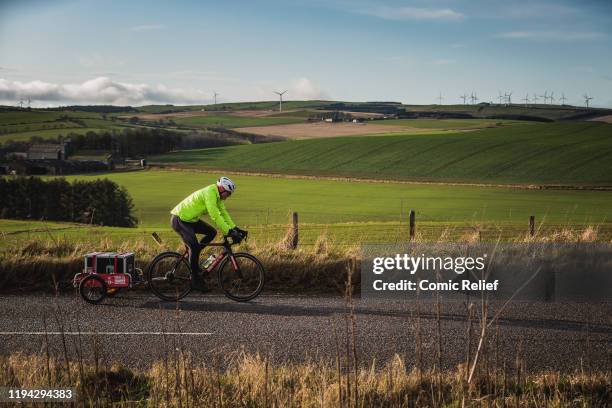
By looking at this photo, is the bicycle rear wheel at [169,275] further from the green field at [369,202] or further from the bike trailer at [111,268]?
the green field at [369,202]

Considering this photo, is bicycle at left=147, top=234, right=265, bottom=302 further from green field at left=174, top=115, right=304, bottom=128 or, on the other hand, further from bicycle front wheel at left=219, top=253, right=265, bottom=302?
green field at left=174, top=115, right=304, bottom=128

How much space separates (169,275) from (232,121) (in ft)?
474

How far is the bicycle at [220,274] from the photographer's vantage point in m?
11.7

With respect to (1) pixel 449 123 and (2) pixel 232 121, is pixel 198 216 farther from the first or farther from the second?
(2) pixel 232 121

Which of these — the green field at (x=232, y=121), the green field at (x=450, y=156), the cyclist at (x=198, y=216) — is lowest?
the green field at (x=450, y=156)

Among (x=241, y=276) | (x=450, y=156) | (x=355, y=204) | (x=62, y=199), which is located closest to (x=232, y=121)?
(x=450, y=156)

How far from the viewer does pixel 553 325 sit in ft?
31.7

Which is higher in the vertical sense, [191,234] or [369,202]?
[191,234]

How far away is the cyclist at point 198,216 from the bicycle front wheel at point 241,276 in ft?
1.35

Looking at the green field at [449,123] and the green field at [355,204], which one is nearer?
the green field at [355,204]

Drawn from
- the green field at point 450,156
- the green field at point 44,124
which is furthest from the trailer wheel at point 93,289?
the green field at point 44,124

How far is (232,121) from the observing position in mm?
154250

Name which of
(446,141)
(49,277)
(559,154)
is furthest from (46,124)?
(49,277)

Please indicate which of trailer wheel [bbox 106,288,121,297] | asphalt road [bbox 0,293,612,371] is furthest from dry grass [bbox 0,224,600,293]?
trailer wheel [bbox 106,288,121,297]
